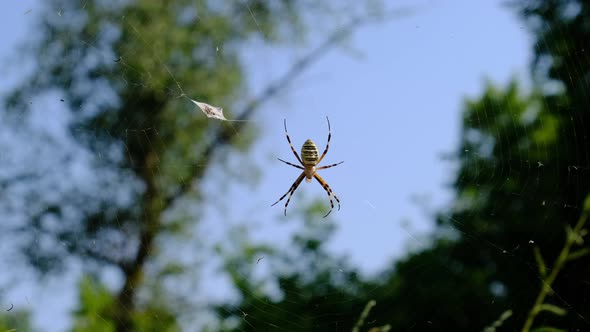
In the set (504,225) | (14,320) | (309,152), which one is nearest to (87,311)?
(14,320)

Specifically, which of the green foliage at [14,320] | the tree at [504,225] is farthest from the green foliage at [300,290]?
the green foliage at [14,320]

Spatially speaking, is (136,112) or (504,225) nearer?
(504,225)

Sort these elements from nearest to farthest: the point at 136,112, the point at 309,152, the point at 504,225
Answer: the point at 309,152, the point at 504,225, the point at 136,112

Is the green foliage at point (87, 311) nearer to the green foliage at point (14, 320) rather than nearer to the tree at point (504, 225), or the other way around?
the green foliage at point (14, 320)

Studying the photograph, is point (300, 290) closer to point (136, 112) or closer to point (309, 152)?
point (309, 152)

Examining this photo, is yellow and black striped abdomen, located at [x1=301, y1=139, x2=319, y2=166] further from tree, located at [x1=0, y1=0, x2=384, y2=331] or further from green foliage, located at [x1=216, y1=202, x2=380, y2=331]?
tree, located at [x1=0, y1=0, x2=384, y2=331]

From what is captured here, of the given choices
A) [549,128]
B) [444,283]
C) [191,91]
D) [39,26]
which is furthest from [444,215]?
[39,26]

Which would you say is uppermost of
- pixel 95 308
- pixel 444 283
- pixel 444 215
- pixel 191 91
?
pixel 191 91

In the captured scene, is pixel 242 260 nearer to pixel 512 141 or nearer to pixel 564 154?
pixel 512 141

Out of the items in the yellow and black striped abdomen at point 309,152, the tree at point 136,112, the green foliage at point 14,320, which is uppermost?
the tree at point 136,112
